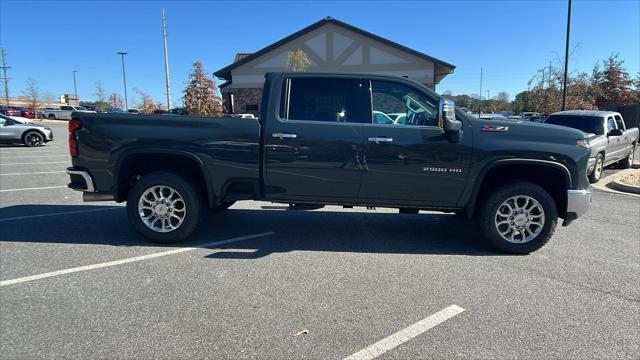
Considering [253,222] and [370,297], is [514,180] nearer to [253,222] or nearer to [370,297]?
[370,297]

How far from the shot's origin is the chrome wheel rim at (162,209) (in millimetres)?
4961

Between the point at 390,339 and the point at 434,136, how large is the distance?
2.51 meters

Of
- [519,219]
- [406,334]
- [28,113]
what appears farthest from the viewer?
[28,113]

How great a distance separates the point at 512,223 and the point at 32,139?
2098 centimetres

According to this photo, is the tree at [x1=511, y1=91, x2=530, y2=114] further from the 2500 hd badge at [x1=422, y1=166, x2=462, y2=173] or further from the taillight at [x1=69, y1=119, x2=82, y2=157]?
the taillight at [x1=69, y1=119, x2=82, y2=157]

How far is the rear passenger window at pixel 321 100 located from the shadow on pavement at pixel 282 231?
158 centimetres

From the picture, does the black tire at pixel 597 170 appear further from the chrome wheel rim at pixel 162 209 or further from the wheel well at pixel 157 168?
the chrome wheel rim at pixel 162 209

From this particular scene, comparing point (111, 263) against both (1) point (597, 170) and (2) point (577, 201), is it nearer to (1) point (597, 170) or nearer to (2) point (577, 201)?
(2) point (577, 201)

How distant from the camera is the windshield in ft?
33.7

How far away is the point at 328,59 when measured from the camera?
29156 mm

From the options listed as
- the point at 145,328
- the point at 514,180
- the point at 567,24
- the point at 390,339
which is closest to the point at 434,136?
the point at 514,180

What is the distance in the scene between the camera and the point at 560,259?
15.4 ft

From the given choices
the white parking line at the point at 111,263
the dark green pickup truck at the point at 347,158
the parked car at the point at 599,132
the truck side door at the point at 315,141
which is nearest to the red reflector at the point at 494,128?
the dark green pickup truck at the point at 347,158

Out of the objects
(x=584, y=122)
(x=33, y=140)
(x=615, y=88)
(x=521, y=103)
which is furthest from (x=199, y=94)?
(x=521, y=103)
